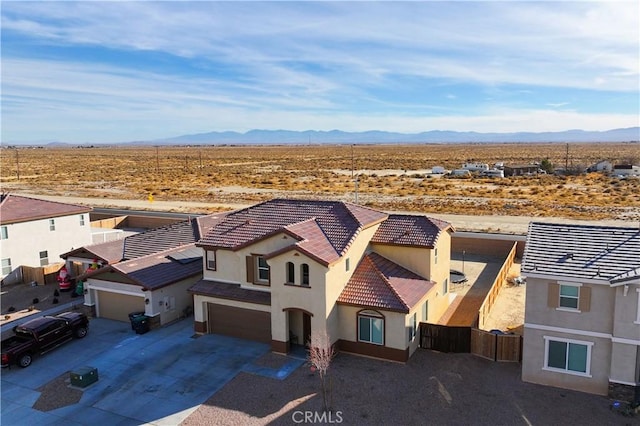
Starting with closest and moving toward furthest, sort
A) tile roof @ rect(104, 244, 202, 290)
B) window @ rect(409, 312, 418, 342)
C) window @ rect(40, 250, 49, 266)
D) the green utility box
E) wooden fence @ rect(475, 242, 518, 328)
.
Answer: the green utility box < window @ rect(409, 312, 418, 342) < wooden fence @ rect(475, 242, 518, 328) < tile roof @ rect(104, 244, 202, 290) < window @ rect(40, 250, 49, 266)

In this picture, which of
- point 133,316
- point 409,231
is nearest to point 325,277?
point 409,231

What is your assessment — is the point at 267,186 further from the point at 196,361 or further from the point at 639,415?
the point at 639,415

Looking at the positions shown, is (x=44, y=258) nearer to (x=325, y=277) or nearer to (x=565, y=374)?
(x=325, y=277)

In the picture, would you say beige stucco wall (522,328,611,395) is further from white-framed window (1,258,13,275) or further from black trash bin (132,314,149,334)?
white-framed window (1,258,13,275)

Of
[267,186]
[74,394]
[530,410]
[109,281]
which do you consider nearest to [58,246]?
[109,281]

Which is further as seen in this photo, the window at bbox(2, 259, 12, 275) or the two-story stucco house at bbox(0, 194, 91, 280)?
the two-story stucco house at bbox(0, 194, 91, 280)

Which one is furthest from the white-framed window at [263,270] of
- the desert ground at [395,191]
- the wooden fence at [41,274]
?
the desert ground at [395,191]

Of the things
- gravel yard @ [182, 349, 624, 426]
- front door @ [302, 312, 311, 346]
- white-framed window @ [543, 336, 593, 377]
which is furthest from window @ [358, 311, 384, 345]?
white-framed window @ [543, 336, 593, 377]

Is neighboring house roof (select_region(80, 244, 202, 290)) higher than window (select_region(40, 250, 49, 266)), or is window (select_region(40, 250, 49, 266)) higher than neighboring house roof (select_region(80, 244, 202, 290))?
neighboring house roof (select_region(80, 244, 202, 290))
